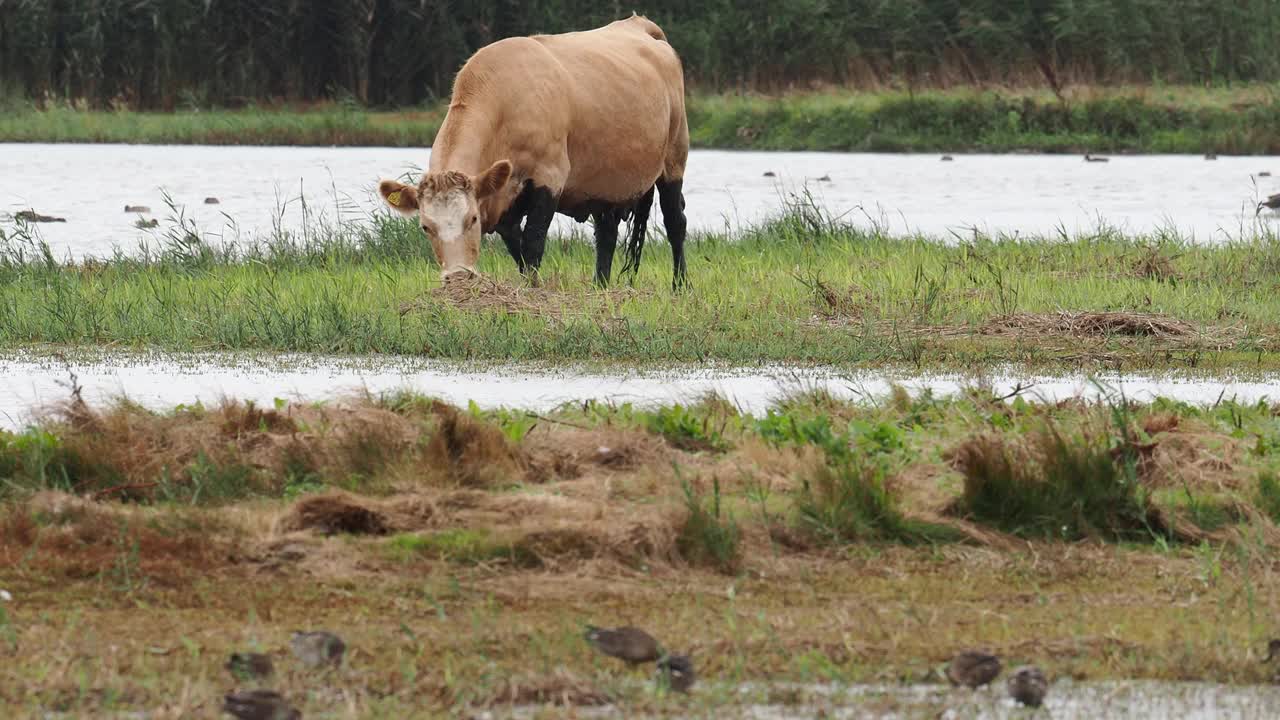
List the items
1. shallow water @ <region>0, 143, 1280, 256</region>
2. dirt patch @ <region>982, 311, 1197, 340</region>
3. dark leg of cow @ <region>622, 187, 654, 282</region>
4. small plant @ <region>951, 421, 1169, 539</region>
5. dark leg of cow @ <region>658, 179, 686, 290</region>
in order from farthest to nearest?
1. shallow water @ <region>0, 143, 1280, 256</region>
2. dark leg of cow @ <region>658, 179, 686, 290</region>
3. dark leg of cow @ <region>622, 187, 654, 282</region>
4. dirt patch @ <region>982, 311, 1197, 340</region>
5. small plant @ <region>951, 421, 1169, 539</region>

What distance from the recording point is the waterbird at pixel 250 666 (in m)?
4.48

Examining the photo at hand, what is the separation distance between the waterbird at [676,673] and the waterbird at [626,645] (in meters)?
0.07

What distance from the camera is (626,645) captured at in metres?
4.67

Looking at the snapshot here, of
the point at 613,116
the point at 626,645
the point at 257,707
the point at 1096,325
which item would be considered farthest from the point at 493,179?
the point at 257,707

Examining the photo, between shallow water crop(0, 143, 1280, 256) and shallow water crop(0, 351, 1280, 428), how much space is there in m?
7.08

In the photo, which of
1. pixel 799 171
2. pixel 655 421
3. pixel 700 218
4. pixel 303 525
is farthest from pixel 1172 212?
pixel 303 525

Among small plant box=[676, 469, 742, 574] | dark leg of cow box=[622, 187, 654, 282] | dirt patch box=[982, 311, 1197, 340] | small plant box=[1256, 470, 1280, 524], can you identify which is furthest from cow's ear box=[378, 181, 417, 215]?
small plant box=[1256, 470, 1280, 524]

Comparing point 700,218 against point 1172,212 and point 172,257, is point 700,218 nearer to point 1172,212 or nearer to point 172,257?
point 1172,212

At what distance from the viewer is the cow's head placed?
11555 millimetres

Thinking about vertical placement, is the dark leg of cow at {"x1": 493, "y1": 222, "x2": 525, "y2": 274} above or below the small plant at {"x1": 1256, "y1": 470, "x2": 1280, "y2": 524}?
below

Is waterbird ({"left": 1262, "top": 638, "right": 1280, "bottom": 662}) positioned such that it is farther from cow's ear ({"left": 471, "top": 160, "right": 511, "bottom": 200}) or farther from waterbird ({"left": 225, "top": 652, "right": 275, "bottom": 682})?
cow's ear ({"left": 471, "top": 160, "right": 511, "bottom": 200})

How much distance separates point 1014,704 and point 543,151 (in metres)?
8.21

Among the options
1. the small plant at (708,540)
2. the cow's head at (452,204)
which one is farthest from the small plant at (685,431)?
the cow's head at (452,204)

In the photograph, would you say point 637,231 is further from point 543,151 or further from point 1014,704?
point 1014,704
